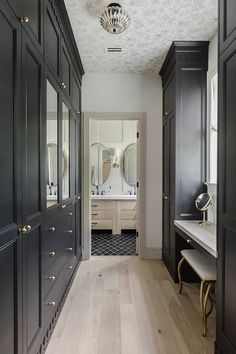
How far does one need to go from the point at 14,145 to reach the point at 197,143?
220 centimetres

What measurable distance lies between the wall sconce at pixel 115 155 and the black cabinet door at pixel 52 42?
10.7ft

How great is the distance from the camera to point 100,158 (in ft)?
17.7

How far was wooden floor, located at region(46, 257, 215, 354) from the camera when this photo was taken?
1.81 meters

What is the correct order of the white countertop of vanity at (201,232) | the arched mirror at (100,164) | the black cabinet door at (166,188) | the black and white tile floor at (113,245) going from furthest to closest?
1. the arched mirror at (100,164)
2. the black and white tile floor at (113,245)
3. the black cabinet door at (166,188)
4. the white countertop of vanity at (201,232)

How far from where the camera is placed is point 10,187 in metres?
1.16

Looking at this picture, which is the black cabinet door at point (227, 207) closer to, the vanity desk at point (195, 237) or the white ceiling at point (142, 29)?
the vanity desk at point (195, 237)

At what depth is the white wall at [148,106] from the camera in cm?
365

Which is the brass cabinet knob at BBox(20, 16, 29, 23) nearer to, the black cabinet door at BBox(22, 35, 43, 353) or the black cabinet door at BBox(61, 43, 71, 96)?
the black cabinet door at BBox(22, 35, 43, 353)

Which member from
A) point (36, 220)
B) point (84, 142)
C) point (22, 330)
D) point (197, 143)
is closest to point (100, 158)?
point (84, 142)

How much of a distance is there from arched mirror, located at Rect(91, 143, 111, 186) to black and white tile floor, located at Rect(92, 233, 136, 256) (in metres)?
1.17

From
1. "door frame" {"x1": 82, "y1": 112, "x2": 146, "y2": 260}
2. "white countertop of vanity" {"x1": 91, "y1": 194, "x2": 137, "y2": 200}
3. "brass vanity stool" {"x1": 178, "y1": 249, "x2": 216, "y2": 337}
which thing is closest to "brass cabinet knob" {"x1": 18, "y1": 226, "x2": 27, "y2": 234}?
"brass vanity stool" {"x1": 178, "y1": 249, "x2": 216, "y2": 337}

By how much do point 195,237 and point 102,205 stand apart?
118 inches

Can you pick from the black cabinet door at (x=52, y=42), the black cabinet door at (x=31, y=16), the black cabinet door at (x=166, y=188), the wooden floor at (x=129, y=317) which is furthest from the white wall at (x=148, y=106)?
the black cabinet door at (x=31, y=16)

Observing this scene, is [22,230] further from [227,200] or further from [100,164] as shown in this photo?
[100,164]
